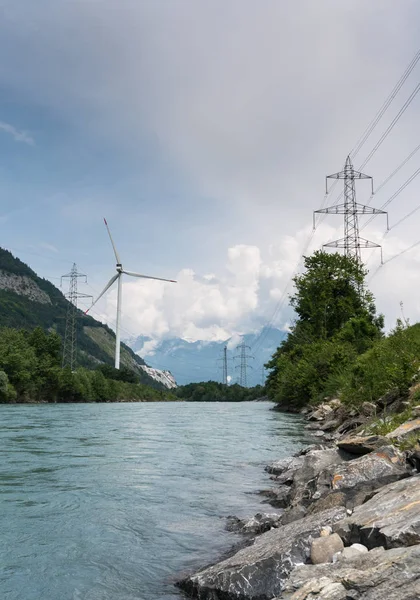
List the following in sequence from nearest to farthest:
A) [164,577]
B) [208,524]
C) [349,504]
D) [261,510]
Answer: [164,577] < [349,504] < [208,524] < [261,510]

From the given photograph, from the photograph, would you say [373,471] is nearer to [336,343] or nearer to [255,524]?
[255,524]

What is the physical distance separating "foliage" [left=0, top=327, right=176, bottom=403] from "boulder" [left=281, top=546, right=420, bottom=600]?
86.5 metres

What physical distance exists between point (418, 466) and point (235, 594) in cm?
456

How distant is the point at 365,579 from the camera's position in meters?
5.18

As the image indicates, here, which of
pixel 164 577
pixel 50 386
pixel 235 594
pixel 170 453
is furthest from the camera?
pixel 50 386

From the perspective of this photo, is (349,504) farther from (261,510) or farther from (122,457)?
(122,457)

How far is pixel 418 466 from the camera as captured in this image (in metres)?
10.1

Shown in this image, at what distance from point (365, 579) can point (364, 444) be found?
9377 millimetres

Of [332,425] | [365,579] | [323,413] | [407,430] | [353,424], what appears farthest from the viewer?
[323,413]

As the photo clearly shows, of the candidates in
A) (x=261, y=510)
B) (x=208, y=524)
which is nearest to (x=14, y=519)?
(x=208, y=524)

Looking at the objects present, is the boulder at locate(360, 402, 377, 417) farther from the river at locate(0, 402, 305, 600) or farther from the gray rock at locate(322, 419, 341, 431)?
the gray rock at locate(322, 419, 341, 431)

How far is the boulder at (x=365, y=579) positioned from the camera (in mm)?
4801

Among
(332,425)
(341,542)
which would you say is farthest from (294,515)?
(332,425)

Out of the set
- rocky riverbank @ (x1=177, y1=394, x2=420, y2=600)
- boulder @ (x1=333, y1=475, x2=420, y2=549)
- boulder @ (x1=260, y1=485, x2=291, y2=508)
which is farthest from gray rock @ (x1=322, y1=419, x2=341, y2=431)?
boulder @ (x1=333, y1=475, x2=420, y2=549)
